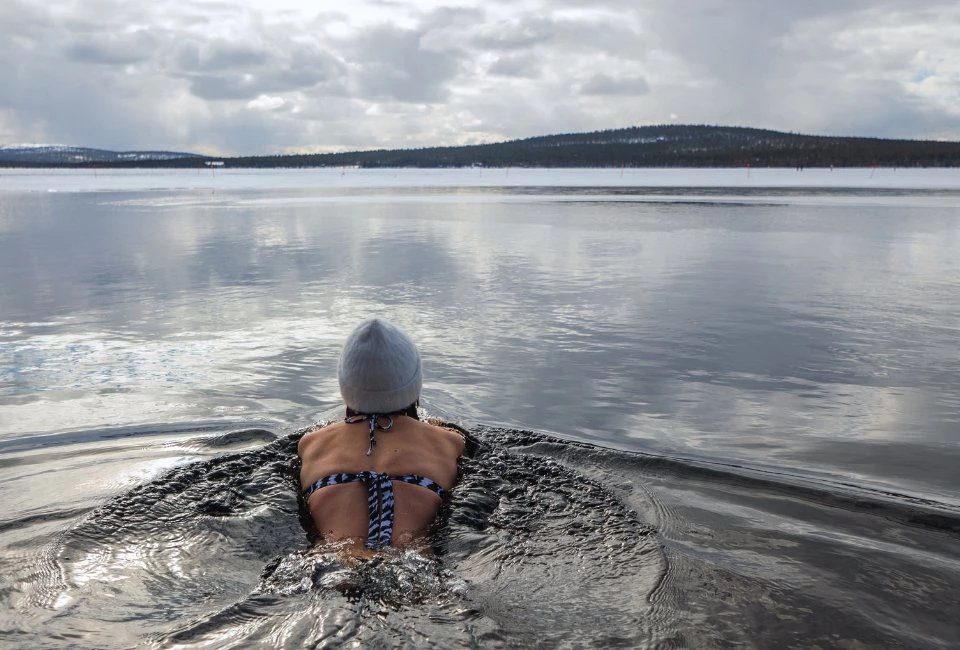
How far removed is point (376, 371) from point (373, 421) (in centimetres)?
22

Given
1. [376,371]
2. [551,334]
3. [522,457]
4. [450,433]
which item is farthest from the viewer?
[551,334]

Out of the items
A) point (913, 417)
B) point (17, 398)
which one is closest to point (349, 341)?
point (17, 398)

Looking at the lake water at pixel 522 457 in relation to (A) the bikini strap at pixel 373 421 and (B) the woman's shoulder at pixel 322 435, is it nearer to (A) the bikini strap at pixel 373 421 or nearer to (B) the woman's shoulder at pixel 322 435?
(B) the woman's shoulder at pixel 322 435

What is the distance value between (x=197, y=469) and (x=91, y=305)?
5105 mm

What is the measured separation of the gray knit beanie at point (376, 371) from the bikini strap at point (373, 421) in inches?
1.7

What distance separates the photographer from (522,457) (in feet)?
14.1

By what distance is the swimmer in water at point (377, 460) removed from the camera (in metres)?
3.14

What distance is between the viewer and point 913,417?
4879 millimetres

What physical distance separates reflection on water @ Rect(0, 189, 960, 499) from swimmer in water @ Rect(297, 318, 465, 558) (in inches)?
55.4

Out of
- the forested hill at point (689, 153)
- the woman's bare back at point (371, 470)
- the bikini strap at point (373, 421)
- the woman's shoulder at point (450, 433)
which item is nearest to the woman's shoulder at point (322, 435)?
the woman's bare back at point (371, 470)

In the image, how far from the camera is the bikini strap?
3358 mm

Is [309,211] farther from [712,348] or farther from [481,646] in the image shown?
[481,646]

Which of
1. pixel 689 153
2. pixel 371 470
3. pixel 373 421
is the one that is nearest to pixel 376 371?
pixel 373 421

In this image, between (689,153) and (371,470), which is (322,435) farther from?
(689,153)
